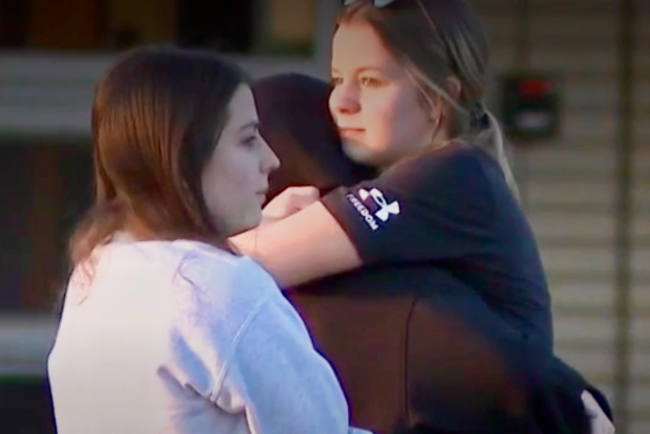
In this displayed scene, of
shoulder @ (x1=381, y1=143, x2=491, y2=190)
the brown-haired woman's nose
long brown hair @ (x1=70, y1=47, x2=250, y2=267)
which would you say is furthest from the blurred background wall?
long brown hair @ (x1=70, y1=47, x2=250, y2=267)

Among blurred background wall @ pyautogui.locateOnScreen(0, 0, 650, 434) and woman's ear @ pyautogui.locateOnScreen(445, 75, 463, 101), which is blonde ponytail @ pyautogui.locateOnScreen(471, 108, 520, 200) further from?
blurred background wall @ pyautogui.locateOnScreen(0, 0, 650, 434)

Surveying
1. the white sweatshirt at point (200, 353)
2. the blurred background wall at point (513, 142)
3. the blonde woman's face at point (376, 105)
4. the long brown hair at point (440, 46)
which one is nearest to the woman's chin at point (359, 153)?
the blonde woman's face at point (376, 105)

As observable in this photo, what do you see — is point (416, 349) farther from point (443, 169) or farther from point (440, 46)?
point (440, 46)

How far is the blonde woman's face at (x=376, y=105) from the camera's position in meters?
2.32

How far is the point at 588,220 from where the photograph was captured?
18.1 ft

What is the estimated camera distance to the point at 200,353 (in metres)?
1.72

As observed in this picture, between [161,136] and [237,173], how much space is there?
11 cm

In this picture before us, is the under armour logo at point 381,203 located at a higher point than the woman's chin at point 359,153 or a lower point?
lower

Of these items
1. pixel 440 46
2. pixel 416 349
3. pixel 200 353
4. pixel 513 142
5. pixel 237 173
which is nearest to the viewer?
pixel 200 353

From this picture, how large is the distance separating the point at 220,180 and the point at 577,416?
0.79m

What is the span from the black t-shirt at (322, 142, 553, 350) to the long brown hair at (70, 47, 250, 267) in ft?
1.30

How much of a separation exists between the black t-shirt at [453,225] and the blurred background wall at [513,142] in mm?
2894

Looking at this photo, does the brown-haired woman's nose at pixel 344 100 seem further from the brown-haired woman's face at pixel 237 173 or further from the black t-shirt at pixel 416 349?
the brown-haired woman's face at pixel 237 173

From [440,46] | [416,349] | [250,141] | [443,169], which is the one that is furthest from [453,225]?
[250,141]
